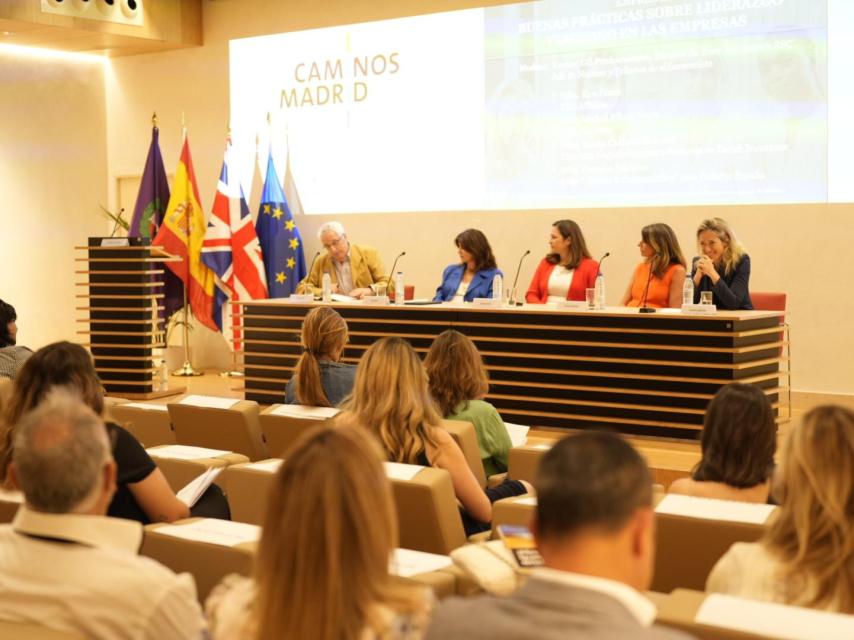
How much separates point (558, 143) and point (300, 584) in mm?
7320

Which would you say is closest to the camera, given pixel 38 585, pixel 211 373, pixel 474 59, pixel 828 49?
pixel 38 585

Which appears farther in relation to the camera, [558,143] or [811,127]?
[558,143]

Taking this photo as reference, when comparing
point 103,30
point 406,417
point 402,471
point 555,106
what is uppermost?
point 103,30

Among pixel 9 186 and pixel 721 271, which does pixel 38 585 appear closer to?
pixel 721 271

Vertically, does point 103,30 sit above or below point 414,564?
above

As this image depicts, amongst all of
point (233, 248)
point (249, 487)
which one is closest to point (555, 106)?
point (233, 248)

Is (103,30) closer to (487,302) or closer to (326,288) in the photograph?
(326,288)

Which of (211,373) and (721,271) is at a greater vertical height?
(721,271)

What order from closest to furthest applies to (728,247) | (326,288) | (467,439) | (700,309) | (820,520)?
(820,520)
(467,439)
(700,309)
(728,247)
(326,288)

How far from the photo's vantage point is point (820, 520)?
200 centimetres

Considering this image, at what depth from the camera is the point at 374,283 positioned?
831 centimetres

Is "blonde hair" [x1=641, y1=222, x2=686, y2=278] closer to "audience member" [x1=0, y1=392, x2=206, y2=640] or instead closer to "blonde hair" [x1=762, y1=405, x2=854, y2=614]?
"blonde hair" [x1=762, y1=405, x2=854, y2=614]

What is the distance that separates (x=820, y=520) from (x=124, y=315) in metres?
6.90

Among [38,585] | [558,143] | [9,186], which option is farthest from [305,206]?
[38,585]
